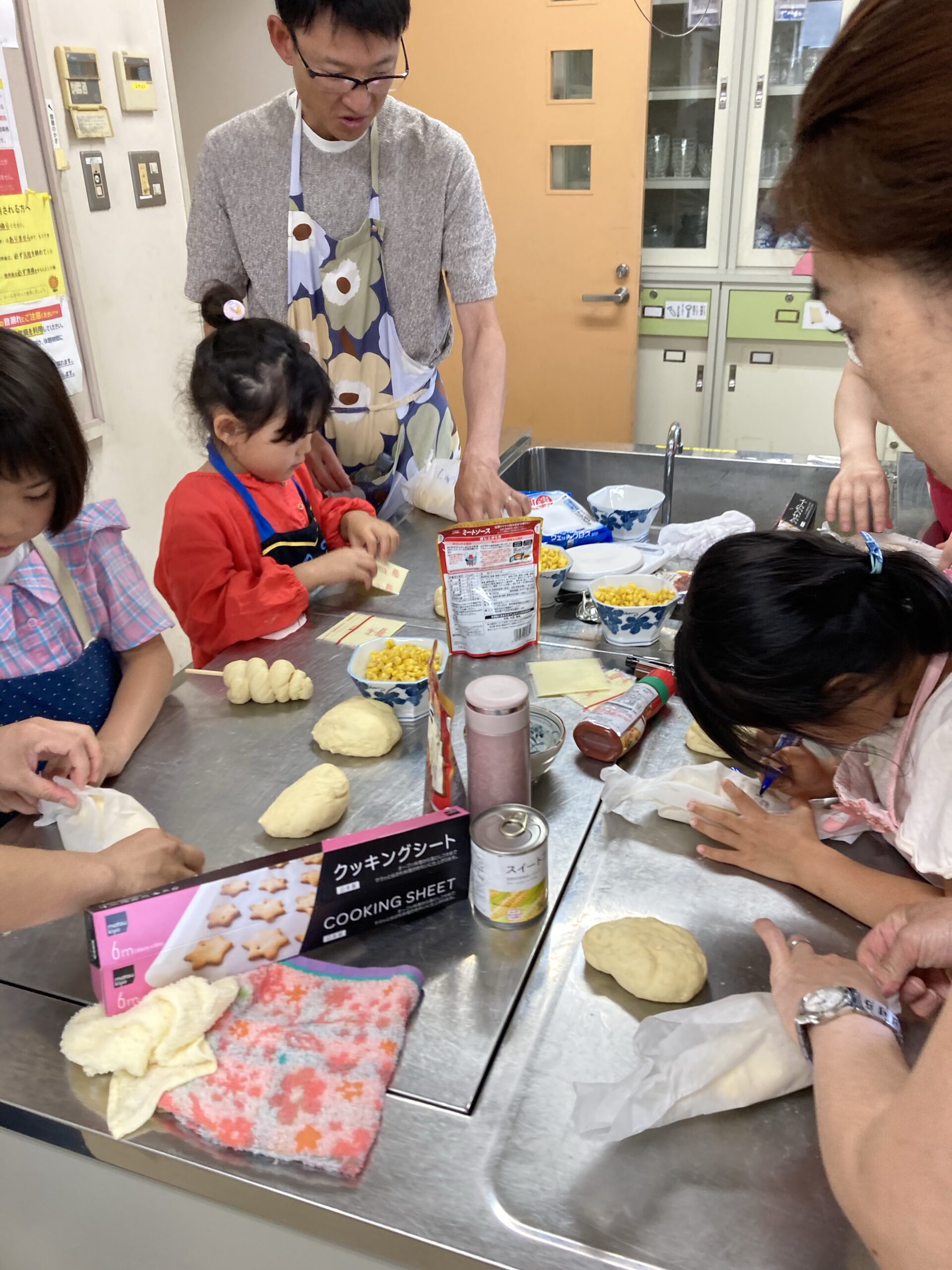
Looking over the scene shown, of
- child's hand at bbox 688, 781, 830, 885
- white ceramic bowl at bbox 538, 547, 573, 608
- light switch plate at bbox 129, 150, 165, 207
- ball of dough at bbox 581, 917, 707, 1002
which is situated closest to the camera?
ball of dough at bbox 581, 917, 707, 1002

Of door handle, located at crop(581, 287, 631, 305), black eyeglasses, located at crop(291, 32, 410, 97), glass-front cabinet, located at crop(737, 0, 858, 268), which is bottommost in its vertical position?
door handle, located at crop(581, 287, 631, 305)

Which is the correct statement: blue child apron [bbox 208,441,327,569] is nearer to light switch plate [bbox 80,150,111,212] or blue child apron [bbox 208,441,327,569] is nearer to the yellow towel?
the yellow towel

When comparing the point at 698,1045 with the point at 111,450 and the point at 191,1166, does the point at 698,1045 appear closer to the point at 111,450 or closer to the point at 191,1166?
the point at 191,1166

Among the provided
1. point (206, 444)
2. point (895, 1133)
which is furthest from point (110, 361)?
point (895, 1133)

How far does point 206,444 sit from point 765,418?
8.89 feet

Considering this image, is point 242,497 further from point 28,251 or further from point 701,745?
point 28,251

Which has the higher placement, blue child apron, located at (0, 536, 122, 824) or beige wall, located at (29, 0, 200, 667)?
beige wall, located at (29, 0, 200, 667)

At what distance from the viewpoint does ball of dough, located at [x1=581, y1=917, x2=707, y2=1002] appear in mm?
781

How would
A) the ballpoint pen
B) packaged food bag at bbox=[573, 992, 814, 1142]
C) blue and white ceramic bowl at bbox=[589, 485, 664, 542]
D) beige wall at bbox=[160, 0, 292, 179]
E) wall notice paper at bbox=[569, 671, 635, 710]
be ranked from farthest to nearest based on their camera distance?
1. beige wall at bbox=[160, 0, 292, 179]
2. blue and white ceramic bowl at bbox=[589, 485, 664, 542]
3. wall notice paper at bbox=[569, 671, 635, 710]
4. the ballpoint pen
5. packaged food bag at bbox=[573, 992, 814, 1142]

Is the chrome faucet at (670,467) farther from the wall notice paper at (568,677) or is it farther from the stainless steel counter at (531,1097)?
the stainless steel counter at (531,1097)

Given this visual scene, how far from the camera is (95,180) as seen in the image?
98.8 inches

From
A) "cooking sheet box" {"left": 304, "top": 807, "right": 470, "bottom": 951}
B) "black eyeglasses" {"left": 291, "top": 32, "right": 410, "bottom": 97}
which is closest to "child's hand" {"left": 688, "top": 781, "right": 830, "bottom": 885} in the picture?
"cooking sheet box" {"left": 304, "top": 807, "right": 470, "bottom": 951}

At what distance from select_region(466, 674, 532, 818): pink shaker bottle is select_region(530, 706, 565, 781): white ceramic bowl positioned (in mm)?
105

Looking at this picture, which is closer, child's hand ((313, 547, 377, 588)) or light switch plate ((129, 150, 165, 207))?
child's hand ((313, 547, 377, 588))
